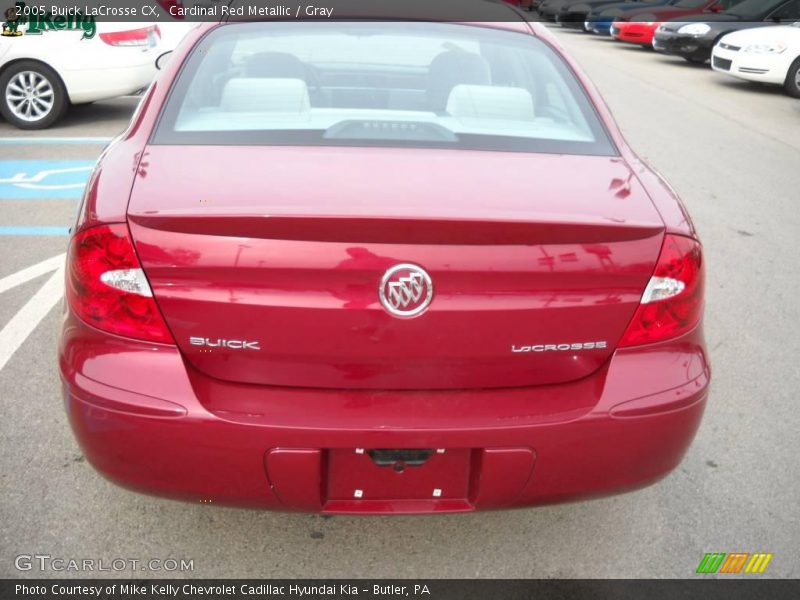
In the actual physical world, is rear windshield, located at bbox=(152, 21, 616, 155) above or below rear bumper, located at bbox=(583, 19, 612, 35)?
above

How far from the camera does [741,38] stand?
1333cm

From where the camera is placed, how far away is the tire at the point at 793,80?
12.6m

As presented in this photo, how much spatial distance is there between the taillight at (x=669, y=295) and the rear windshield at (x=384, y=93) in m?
0.59

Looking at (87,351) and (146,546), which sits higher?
(87,351)

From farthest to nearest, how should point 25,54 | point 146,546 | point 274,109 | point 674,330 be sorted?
point 25,54
point 274,109
point 146,546
point 674,330

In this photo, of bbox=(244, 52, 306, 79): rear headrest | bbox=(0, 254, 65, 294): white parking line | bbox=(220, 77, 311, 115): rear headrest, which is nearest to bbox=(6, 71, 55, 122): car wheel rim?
bbox=(0, 254, 65, 294): white parking line

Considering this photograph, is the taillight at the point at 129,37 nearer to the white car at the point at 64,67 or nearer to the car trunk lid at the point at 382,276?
the white car at the point at 64,67

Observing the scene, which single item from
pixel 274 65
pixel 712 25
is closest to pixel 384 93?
pixel 274 65

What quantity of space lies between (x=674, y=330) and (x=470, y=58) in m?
1.49

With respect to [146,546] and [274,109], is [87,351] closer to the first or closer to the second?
[146,546]

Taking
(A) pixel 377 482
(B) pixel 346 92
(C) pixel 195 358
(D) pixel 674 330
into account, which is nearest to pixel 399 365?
(A) pixel 377 482

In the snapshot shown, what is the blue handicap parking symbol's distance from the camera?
269 inches

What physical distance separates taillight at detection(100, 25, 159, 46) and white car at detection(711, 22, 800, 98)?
852 cm
